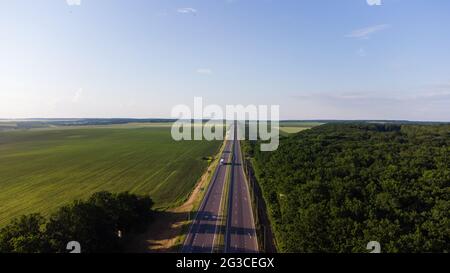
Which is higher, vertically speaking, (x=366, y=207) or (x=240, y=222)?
(x=366, y=207)

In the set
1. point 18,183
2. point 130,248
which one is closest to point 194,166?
point 18,183

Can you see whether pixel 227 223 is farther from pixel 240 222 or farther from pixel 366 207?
pixel 366 207

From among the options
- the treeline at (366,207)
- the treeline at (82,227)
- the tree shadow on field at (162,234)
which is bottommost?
the tree shadow on field at (162,234)

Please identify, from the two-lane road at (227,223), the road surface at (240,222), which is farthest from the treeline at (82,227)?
the road surface at (240,222)

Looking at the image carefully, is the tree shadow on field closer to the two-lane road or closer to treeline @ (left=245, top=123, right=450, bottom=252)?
the two-lane road

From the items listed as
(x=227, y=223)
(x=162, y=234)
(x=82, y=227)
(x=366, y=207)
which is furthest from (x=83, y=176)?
(x=366, y=207)

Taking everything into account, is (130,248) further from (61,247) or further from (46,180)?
(46,180)

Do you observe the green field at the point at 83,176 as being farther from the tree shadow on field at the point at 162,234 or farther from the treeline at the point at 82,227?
the treeline at the point at 82,227
